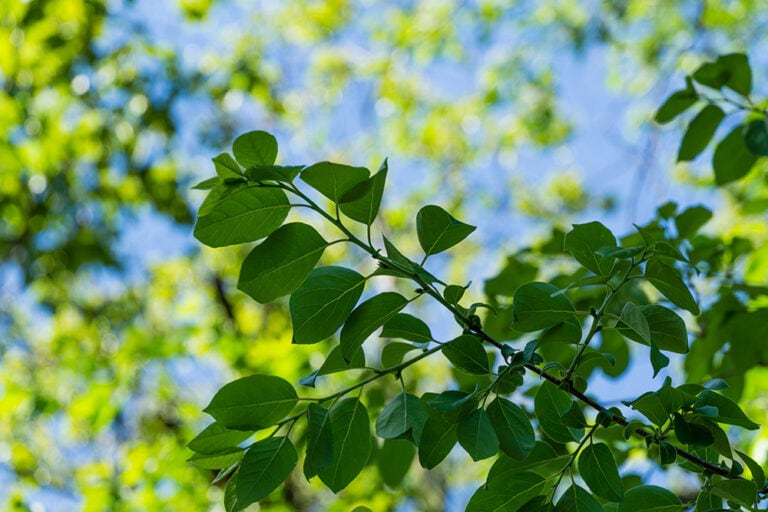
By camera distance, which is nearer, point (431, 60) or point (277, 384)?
point (277, 384)

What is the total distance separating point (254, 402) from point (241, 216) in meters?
0.15

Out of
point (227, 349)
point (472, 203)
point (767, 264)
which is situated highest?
point (472, 203)

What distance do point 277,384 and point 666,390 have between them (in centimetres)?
30

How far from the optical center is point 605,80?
7.22 meters

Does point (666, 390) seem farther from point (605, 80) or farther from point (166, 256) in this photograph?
point (166, 256)

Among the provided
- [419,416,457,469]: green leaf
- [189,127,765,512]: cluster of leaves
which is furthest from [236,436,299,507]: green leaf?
[419,416,457,469]: green leaf

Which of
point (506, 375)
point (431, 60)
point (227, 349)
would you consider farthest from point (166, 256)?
point (506, 375)

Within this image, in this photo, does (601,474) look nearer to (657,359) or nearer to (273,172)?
(657,359)

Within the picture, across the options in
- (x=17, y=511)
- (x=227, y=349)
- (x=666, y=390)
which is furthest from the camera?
(x=227, y=349)

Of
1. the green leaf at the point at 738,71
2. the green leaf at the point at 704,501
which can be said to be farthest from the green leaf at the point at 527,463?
the green leaf at the point at 738,71

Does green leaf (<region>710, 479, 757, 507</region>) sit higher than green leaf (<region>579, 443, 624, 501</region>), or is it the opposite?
green leaf (<region>710, 479, 757, 507</region>)

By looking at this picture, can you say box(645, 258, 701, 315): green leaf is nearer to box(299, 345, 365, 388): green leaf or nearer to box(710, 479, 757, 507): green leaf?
box(710, 479, 757, 507): green leaf

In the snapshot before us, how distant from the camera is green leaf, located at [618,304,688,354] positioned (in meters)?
0.61

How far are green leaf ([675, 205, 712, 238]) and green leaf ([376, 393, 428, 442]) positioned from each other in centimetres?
68
